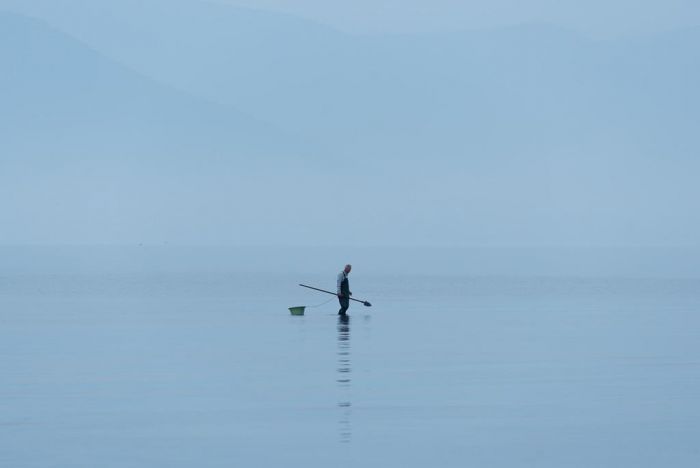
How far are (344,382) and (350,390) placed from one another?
1.21 metres

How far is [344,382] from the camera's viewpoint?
82.4ft

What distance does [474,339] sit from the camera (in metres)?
35.9

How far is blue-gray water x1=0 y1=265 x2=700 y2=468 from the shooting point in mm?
17891

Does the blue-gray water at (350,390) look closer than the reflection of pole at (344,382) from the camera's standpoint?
Yes

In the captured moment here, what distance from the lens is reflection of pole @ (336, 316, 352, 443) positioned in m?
19.5

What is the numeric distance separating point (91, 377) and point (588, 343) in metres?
13.2

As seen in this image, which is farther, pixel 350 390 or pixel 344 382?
pixel 344 382

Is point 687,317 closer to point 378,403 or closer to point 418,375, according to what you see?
point 418,375

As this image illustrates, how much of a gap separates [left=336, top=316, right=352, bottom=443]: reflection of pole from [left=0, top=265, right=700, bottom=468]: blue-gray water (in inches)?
2.6

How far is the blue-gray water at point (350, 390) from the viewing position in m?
17.9

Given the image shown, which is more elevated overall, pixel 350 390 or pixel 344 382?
pixel 344 382

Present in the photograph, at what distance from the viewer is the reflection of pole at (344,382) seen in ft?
63.9

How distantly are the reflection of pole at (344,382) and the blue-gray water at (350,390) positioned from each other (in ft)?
0.21

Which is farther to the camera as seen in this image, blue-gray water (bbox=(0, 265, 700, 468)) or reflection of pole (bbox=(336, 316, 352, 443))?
reflection of pole (bbox=(336, 316, 352, 443))
